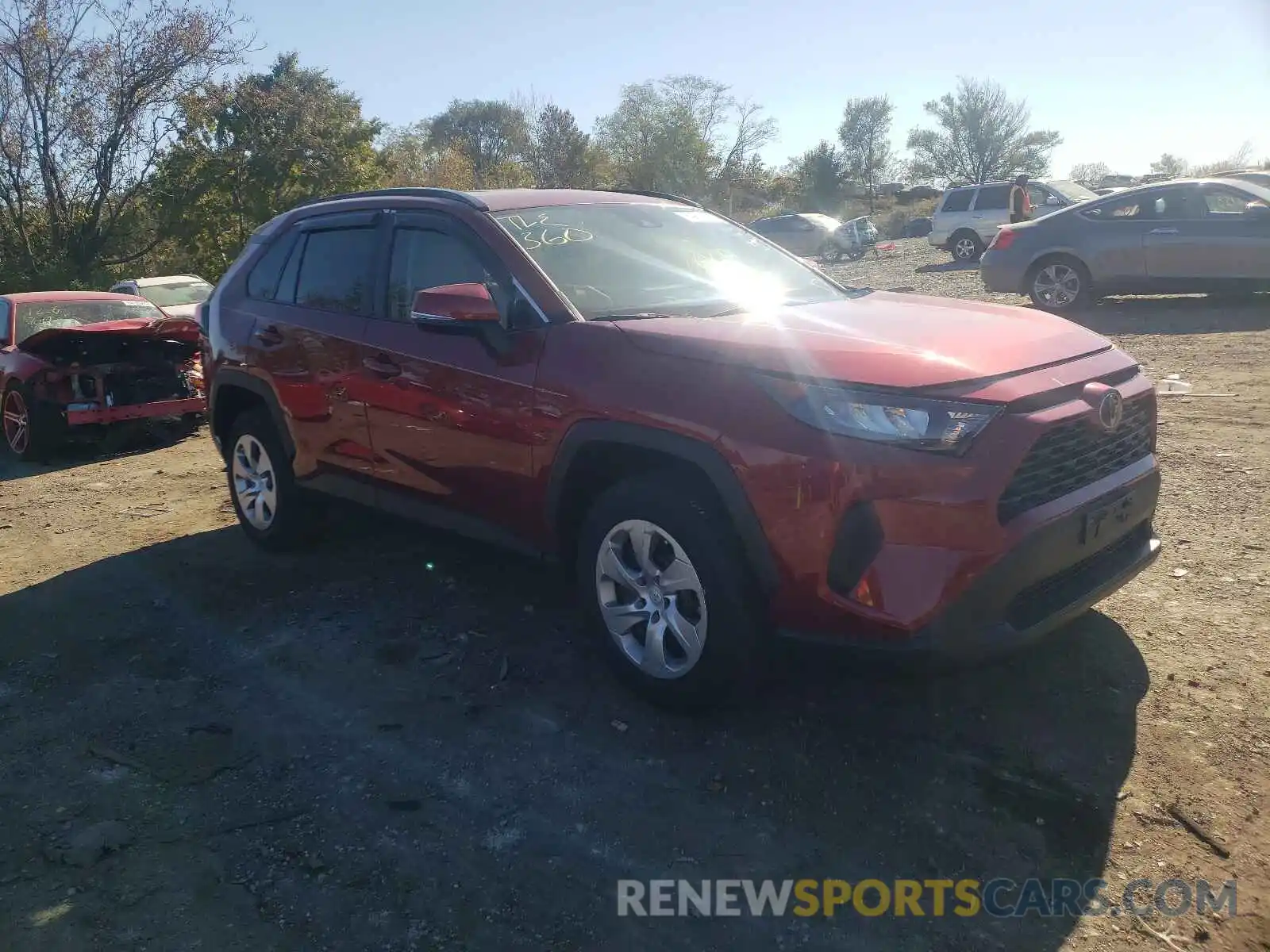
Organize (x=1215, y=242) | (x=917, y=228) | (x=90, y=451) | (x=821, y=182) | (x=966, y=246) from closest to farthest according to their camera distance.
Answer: (x=90, y=451)
(x=1215, y=242)
(x=966, y=246)
(x=917, y=228)
(x=821, y=182)

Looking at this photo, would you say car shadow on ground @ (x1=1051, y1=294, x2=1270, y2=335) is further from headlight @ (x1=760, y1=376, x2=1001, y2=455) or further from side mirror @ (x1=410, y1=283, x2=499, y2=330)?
side mirror @ (x1=410, y1=283, x2=499, y2=330)

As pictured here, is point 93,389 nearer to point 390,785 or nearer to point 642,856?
point 390,785

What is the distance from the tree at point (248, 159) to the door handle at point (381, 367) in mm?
19622

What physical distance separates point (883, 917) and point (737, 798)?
2.04 ft

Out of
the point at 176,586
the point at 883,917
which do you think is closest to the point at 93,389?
the point at 176,586

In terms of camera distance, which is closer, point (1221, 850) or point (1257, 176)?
point (1221, 850)

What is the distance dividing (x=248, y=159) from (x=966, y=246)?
16.6 m

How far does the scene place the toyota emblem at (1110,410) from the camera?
3.12 metres

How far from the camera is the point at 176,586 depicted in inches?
207

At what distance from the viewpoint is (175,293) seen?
52.6 ft

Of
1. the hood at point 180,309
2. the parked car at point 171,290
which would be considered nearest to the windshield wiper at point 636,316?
the hood at point 180,309

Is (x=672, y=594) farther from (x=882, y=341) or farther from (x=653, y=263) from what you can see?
(x=653, y=263)

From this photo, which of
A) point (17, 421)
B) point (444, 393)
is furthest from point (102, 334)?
point (444, 393)

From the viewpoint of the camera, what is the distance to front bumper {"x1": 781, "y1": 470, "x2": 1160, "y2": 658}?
9.24ft
